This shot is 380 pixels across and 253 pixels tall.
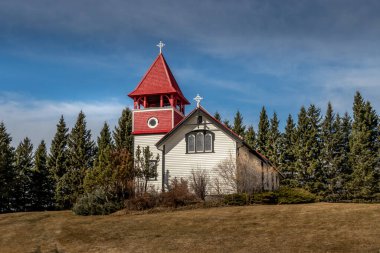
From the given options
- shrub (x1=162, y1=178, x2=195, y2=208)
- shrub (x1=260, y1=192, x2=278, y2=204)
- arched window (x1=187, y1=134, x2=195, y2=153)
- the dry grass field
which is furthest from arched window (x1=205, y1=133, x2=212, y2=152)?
the dry grass field

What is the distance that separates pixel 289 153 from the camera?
6088 centimetres

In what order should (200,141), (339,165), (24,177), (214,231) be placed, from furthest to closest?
(339,165) → (24,177) → (200,141) → (214,231)

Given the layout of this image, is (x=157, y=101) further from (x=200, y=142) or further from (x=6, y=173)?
(x=6, y=173)

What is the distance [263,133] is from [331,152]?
10897mm

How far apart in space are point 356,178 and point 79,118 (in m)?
35.8

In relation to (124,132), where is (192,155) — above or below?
below

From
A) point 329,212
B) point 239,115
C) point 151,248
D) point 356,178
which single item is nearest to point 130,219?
point 151,248

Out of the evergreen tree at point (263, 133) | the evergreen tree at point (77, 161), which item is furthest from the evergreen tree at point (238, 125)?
the evergreen tree at point (77, 161)

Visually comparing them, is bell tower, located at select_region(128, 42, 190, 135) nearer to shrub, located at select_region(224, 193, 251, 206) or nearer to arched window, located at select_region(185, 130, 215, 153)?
arched window, located at select_region(185, 130, 215, 153)

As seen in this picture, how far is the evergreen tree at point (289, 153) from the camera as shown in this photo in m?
59.7

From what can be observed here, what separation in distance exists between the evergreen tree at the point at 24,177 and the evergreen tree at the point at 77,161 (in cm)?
451

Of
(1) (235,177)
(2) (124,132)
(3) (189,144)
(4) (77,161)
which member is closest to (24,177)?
(4) (77,161)

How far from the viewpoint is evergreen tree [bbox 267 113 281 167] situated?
61.8 meters

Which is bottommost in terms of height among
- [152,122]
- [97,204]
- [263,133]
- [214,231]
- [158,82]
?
[214,231]
